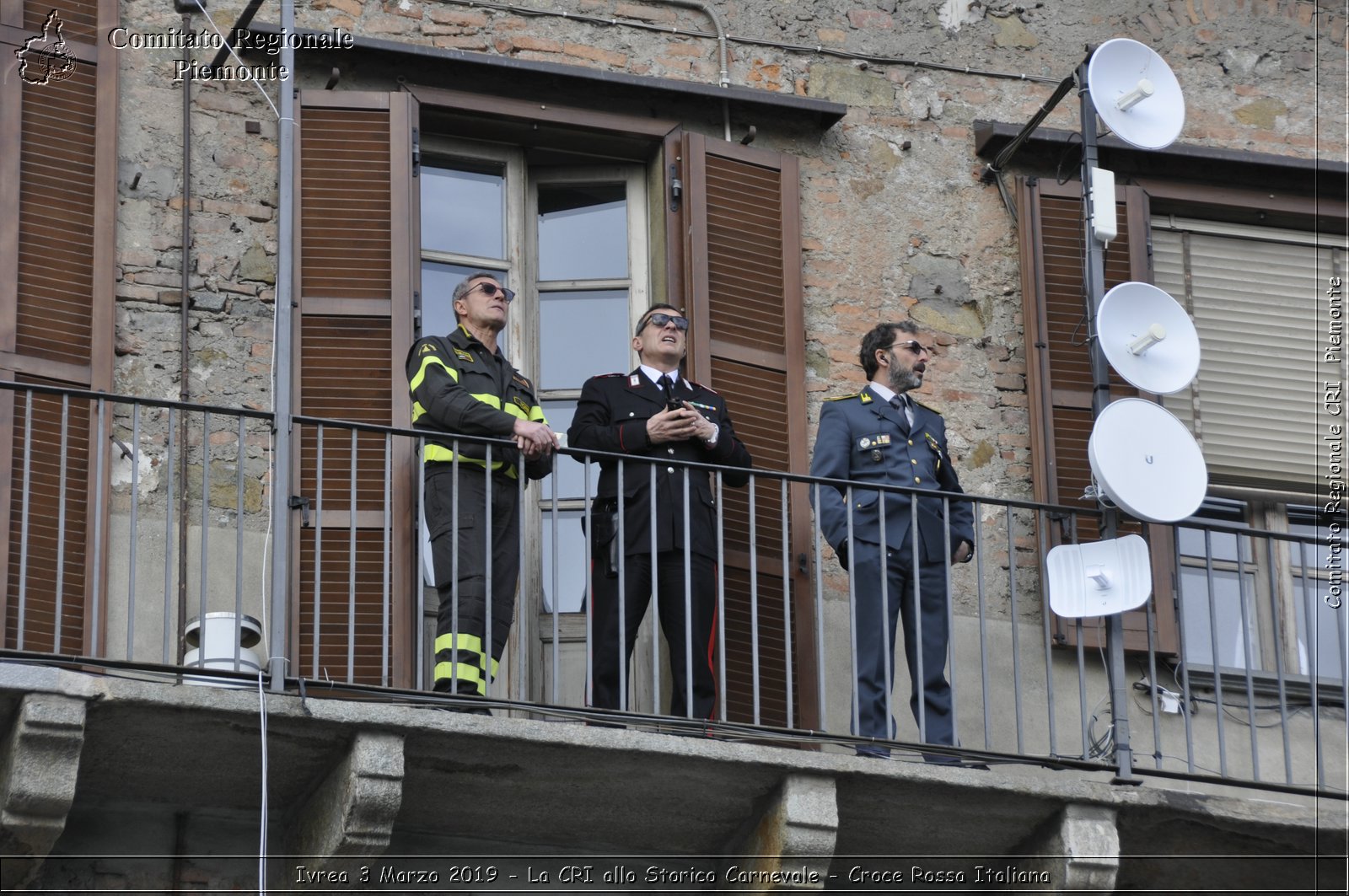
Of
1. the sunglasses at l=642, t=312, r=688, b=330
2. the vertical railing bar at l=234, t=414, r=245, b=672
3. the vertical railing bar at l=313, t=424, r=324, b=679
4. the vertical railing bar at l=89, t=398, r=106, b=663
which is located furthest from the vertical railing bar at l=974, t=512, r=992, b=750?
the vertical railing bar at l=89, t=398, r=106, b=663

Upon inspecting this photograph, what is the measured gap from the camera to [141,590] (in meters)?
8.08

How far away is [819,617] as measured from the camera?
814cm

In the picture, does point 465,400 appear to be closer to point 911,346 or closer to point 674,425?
point 674,425

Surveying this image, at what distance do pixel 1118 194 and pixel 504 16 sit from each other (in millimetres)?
2555

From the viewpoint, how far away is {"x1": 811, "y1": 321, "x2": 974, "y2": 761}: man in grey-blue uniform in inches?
323

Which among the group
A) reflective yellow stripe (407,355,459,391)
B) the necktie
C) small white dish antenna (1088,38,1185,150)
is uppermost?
small white dish antenna (1088,38,1185,150)

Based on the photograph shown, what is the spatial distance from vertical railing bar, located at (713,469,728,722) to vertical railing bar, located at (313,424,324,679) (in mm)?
1321

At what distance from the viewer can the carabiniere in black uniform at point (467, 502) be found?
782 cm

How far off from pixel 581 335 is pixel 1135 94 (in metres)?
2.31

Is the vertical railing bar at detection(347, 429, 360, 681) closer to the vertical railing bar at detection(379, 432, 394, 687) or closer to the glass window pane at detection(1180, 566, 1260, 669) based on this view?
the vertical railing bar at detection(379, 432, 394, 687)

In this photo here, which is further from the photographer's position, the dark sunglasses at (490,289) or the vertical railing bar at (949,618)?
the dark sunglasses at (490,289)

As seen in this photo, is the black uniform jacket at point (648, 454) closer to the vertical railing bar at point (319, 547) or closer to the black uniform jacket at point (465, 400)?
the black uniform jacket at point (465, 400)

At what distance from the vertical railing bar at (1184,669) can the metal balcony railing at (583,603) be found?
1.0 inches

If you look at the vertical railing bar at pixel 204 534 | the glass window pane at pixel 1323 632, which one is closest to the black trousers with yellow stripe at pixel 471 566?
the vertical railing bar at pixel 204 534
